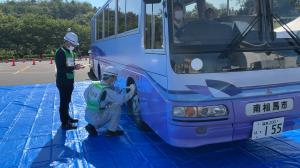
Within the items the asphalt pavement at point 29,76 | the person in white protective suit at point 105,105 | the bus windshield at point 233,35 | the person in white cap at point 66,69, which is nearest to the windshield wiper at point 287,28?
the bus windshield at point 233,35

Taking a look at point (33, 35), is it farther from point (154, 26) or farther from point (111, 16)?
point (154, 26)

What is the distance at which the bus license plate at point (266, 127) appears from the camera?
4579 mm

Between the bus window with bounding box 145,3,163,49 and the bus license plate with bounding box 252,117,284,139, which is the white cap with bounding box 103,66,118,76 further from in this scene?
the bus license plate with bounding box 252,117,284,139

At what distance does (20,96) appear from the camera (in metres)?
10.4

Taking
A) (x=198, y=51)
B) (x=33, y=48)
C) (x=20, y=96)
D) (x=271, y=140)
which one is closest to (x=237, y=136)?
(x=198, y=51)

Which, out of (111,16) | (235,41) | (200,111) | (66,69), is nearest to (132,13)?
(66,69)

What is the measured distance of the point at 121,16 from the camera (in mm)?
7555

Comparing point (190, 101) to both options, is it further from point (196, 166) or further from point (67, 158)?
point (67, 158)

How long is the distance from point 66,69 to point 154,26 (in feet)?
7.89

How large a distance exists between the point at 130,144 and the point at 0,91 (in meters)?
7.04

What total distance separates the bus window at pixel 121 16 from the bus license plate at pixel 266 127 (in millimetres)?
3575

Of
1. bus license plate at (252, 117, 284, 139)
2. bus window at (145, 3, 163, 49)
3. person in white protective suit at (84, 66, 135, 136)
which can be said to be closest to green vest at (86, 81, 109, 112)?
person in white protective suit at (84, 66, 135, 136)

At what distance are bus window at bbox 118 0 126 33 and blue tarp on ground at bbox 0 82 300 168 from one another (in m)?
1.91

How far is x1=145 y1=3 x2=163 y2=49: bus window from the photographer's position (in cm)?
472
